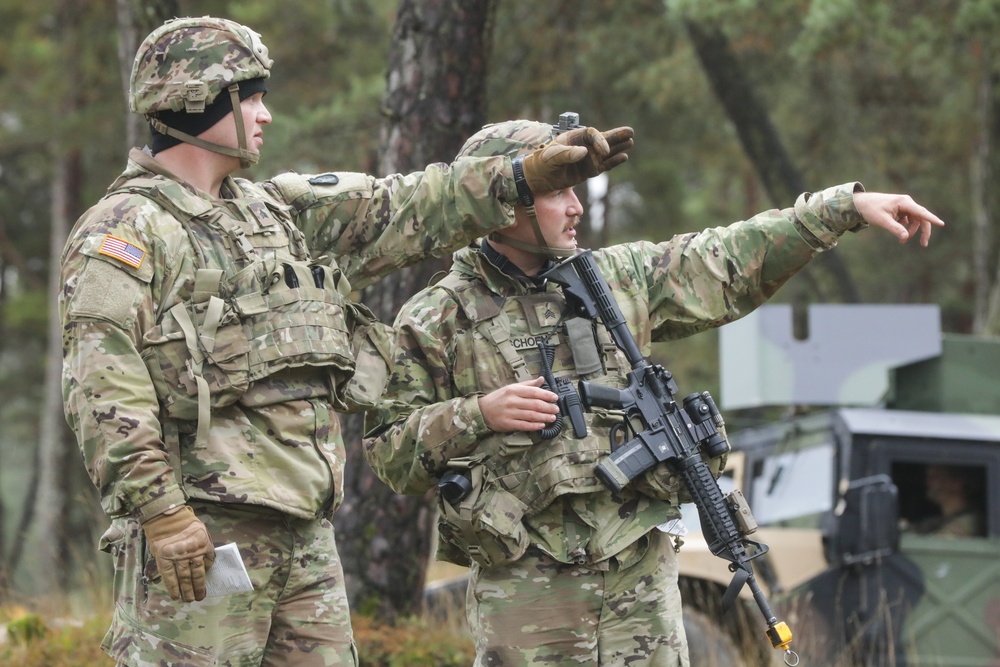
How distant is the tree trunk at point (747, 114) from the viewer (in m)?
11.6

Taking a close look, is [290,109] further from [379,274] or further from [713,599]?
[379,274]

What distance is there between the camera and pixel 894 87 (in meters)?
15.9

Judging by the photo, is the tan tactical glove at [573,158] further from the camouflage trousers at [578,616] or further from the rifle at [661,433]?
the camouflage trousers at [578,616]

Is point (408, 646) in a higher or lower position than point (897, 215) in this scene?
lower

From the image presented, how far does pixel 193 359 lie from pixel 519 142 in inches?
46.2

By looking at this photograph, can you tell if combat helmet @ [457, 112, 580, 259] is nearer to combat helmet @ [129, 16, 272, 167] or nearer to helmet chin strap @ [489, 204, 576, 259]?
helmet chin strap @ [489, 204, 576, 259]

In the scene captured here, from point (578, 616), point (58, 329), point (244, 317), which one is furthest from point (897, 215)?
point (58, 329)

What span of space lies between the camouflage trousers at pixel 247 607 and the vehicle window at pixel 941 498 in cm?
430

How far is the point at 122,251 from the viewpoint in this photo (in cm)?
285

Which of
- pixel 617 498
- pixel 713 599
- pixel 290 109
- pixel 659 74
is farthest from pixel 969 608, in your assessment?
pixel 290 109

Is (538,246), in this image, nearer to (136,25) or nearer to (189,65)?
(189,65)

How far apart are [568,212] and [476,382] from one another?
0.54 m

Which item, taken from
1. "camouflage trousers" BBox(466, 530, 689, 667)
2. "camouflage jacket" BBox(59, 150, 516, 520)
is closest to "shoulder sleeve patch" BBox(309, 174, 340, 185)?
"camouflage jacket" BBox(59, 150, 516, 520)

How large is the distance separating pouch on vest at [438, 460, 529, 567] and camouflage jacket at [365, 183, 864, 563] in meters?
0.05
